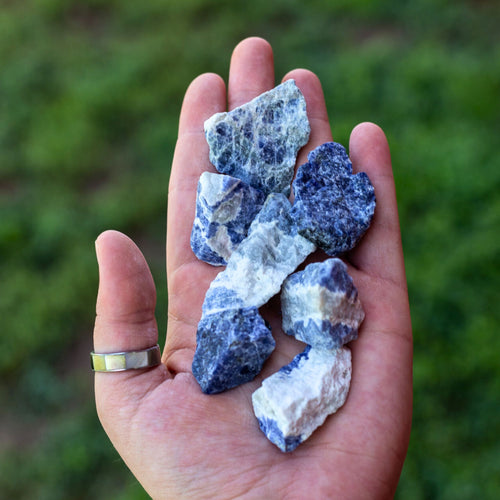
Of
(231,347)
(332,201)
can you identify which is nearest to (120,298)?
(231,347)

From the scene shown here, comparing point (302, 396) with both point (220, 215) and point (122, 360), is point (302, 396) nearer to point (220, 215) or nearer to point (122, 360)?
point (122, 360)

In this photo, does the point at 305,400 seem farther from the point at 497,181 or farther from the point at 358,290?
the point at 497,181

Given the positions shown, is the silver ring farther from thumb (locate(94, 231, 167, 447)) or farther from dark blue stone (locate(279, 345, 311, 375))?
dark blue stone (locate(279, 345, 311, 375))

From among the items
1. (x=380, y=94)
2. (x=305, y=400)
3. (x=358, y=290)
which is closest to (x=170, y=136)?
(x=380, y=94)

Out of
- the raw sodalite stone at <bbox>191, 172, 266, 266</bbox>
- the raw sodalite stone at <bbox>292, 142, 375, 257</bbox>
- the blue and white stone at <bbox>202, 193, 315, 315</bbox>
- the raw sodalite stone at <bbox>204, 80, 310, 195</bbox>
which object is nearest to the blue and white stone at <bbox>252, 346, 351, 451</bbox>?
the blue and white stone at <bbox>202, 193, 315, 315</bbox>

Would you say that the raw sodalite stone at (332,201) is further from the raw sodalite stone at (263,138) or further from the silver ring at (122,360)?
the silver ring at (122,360)
